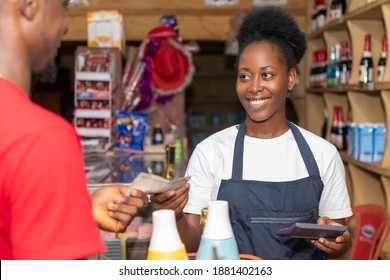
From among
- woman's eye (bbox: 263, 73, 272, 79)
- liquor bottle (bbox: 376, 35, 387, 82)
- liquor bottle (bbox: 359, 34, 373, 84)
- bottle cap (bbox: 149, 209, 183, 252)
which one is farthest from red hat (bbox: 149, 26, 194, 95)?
bottle cap (bbox: 149, 209, 183, 252)

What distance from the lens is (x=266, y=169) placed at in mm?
1772

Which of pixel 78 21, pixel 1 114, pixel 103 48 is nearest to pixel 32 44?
pixel 1 114

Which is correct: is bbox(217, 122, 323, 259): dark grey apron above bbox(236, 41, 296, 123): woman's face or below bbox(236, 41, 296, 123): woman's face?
below

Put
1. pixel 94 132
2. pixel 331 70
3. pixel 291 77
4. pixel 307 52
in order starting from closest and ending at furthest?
pixel 291 77 < pixel 94 132 < pixel 331 70 < pixel 307 52

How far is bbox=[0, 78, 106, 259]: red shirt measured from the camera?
2.35 ft

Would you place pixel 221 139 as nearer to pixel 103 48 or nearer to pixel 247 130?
pixel 247 130

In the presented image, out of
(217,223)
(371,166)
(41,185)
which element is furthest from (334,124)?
(41,185)

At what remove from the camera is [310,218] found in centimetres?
173

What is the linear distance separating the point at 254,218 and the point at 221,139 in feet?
1.02

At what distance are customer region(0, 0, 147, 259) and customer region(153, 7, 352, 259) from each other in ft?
2.82

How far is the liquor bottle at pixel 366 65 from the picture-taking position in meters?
3.68

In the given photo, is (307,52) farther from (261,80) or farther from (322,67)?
(261,80)

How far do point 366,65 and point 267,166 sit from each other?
2.29 m

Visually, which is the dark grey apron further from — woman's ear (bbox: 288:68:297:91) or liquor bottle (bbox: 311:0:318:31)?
liquor bottle (bbox: 311:0:318:31)
